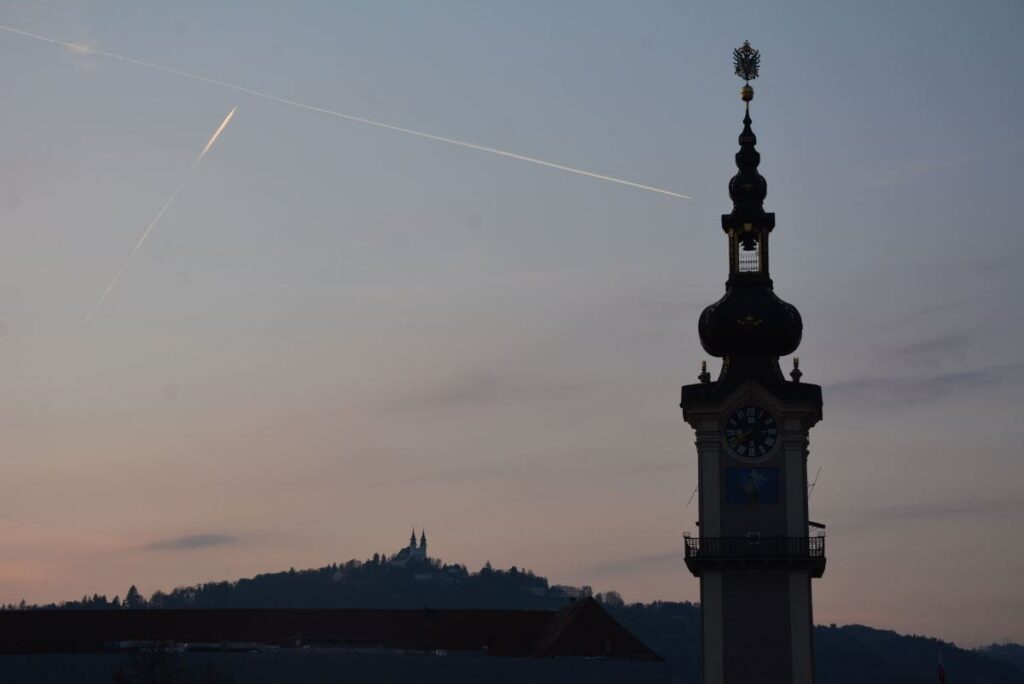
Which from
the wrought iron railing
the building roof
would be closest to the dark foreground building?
the building roof

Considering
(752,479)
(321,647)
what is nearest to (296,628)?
(321,647)

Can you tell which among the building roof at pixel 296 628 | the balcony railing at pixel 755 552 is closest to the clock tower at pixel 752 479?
the balcony railing at pixel 755 552

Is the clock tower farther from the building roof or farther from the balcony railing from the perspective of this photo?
the building roof

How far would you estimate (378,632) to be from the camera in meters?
111

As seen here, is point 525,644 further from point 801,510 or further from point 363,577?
point 363,577

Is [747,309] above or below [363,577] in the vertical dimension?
below

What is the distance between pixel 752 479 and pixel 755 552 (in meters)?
2.44

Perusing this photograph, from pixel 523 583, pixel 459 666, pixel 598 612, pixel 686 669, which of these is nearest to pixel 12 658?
pixel 459 666

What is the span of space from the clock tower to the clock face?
0.03 meters

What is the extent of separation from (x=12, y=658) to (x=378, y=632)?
59.4 feet

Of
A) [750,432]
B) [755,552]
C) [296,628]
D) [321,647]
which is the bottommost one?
Answer: [755,552]

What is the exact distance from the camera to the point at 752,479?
72938mm

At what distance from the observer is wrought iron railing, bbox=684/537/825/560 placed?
236 feet

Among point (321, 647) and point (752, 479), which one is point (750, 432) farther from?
point (321, 647)
